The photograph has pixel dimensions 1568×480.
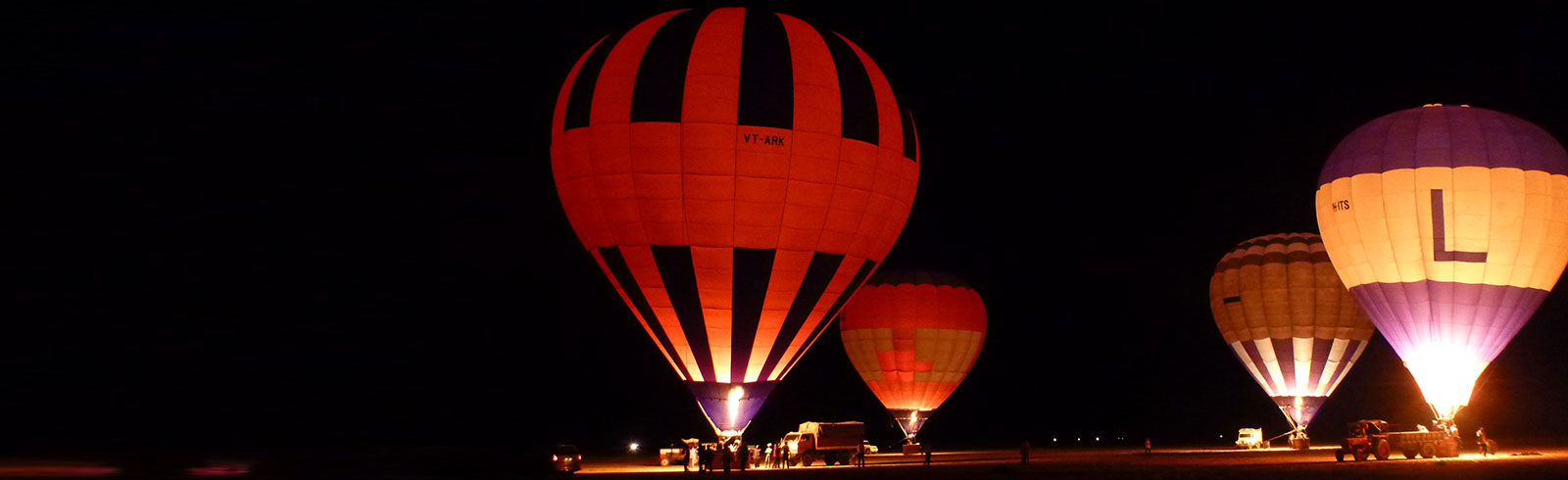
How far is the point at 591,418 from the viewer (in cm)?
7025

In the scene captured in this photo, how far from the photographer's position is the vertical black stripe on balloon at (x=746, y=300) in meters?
23.5

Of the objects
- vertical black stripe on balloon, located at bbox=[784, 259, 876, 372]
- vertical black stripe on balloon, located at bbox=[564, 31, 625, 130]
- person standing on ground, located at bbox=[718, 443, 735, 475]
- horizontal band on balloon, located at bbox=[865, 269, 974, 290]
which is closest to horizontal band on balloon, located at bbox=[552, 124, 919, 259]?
vertical black stripe on balloon, located at bbox=[564, 31, 625, 130]

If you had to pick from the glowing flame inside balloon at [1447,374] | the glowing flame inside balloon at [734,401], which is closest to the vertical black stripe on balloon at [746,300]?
→ the glowing flame inside balloon at [734,401]

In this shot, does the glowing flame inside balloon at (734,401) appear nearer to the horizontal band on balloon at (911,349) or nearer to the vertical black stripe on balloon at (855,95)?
the vertical black stripe on balloon at (855,95)

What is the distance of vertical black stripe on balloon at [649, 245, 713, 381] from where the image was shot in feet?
77.0

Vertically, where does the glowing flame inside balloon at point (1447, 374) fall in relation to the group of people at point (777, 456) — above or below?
above

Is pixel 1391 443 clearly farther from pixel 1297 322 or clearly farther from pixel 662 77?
pixel 662 77

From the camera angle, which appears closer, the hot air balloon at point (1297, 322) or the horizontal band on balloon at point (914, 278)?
the hot air balloon at point (1297, 322)

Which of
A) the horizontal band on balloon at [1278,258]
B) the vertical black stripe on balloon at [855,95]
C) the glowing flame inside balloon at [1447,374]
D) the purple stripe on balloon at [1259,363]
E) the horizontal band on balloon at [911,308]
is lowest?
the glowing flame inside balloon at [1447,374]

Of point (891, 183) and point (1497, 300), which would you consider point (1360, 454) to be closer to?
point (1497, 300)

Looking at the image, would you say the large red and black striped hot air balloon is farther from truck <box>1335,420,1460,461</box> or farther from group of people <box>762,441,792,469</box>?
truck <box>1335,420,1460,461</box>

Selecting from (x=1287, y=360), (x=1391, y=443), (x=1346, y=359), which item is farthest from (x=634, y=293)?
(x=1346, y=359)

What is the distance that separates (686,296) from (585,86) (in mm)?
4729

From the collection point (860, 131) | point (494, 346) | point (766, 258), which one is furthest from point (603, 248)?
point (494, 346)
